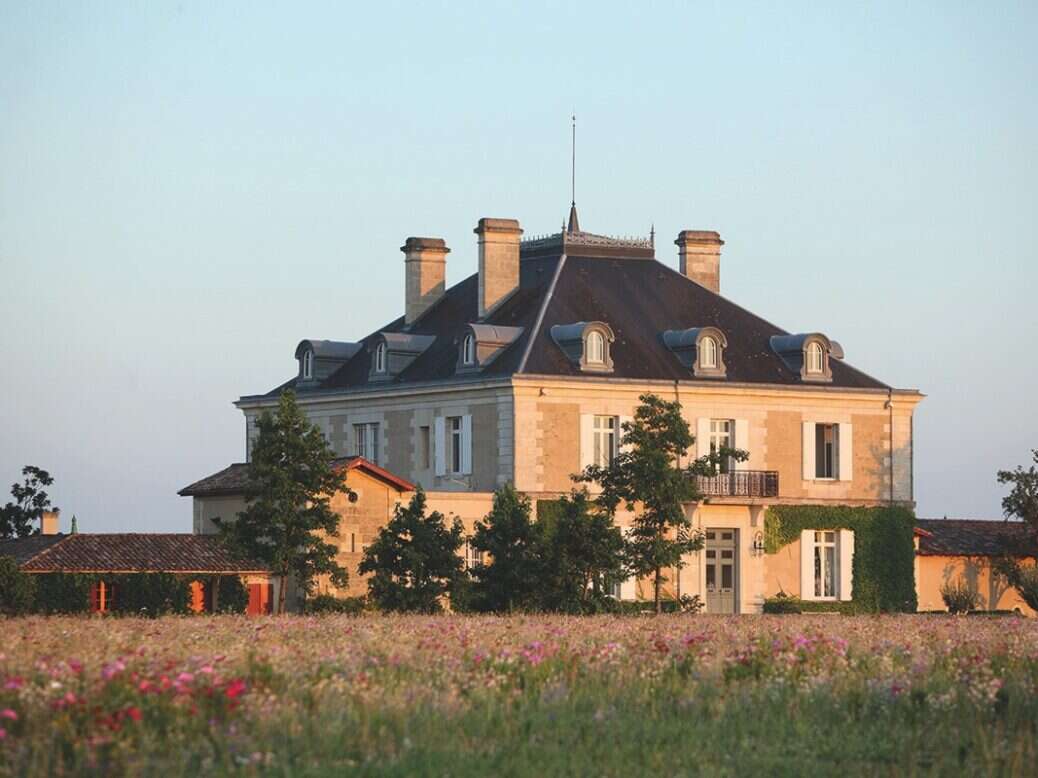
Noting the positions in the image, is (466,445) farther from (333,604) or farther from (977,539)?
(977,539)

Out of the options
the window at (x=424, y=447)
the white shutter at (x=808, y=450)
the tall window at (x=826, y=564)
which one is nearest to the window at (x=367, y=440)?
the window at (x=424, y=447)

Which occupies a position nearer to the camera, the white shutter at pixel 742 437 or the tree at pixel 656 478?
the tree at pixel 656 478

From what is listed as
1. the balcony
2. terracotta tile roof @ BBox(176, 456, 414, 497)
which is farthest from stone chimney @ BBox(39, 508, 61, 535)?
the balcony

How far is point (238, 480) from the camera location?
183 ft

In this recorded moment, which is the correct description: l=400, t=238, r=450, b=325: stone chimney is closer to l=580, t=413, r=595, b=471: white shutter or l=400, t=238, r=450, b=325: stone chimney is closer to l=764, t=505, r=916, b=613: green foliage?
l=580, t=413, r=595, b=471: white shutter

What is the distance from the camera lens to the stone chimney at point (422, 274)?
214ft

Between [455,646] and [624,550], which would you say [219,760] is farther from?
[624,550]

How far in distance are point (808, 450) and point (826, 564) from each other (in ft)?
10.2

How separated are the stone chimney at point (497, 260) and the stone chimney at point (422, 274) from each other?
3548mm

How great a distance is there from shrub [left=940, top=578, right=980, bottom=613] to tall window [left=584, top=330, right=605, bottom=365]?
11.8 metres

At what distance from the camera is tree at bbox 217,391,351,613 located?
158 feet

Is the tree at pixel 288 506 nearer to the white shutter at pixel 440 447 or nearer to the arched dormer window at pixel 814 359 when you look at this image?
the white shutter at pixel 440 447

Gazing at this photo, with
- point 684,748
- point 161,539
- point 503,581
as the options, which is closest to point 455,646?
point 684,748

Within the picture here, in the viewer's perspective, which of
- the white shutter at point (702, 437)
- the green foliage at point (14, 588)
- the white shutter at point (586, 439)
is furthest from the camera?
the white shutter at point (702, 437)
